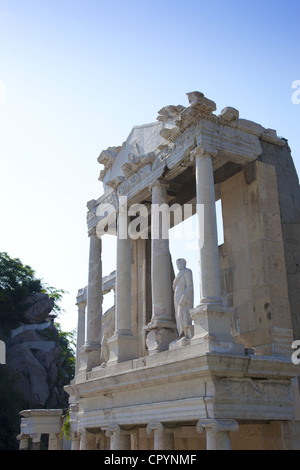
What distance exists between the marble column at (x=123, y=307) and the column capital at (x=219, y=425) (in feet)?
13.4

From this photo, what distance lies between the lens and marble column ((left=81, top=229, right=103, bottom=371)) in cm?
1499

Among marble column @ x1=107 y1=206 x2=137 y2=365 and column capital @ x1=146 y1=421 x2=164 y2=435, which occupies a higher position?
marble column @ x1=107 y1=206 x2=137 y2=365

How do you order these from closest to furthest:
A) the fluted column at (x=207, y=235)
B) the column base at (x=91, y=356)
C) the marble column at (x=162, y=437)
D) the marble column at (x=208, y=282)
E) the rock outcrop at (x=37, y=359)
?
the marble column at (x=208, y=282) < the fluted column at (x=207, y=235) < the marble column at (x=162, y=437) < the column base at (x=91, y=356) < the rock outcrop at (x=37, y=359)

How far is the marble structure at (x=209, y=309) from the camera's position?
→ 9.54 meters

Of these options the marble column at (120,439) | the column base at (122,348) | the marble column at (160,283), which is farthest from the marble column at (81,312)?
the marble column at (160,283)

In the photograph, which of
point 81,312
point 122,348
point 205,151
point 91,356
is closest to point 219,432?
point 122,348

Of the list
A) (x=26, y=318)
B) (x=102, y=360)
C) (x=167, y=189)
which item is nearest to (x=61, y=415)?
(x=102, y=360)

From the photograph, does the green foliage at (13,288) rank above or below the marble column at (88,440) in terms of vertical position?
above

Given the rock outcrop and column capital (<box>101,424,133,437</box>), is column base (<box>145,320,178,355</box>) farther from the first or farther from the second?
the rock outcrop

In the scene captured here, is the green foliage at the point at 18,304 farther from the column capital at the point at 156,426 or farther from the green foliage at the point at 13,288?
the column capital at the point at 156,426

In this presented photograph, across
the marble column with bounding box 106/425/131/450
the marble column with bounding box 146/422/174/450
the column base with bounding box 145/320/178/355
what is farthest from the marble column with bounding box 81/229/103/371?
the marble column with bounding box 146/422/174/450

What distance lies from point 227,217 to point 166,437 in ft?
16.9

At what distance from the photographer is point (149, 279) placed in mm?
15594

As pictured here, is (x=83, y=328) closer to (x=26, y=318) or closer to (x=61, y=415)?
(x=61, y=415)
